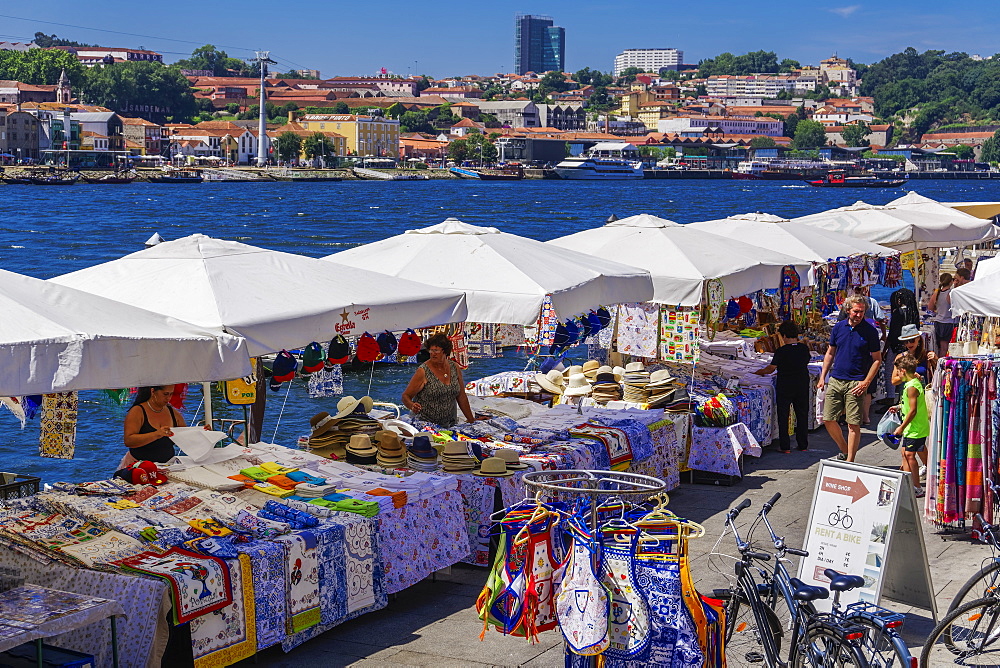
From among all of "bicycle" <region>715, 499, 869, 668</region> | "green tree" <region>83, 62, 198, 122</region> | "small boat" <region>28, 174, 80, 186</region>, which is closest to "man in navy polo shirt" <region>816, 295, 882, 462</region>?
"bicycle" <region>715, 499, 869, 668</region>

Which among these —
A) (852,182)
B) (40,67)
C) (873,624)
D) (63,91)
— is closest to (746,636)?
(873,624)

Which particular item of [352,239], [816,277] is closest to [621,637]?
[816,277]

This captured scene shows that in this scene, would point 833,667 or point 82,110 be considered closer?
point 833,667

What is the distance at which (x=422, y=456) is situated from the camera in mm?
6426

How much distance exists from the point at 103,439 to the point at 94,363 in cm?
1272

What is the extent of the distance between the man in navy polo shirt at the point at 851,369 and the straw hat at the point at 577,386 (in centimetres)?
172

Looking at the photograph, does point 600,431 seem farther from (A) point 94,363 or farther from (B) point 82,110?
(B) point 82,110

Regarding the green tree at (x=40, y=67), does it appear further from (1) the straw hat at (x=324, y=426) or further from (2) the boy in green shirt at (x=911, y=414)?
(2) the boy in green shirt at (x=911, y=414)

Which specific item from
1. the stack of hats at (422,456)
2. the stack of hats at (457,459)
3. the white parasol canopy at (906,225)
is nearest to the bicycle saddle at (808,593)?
the stack of hats at (457,459)

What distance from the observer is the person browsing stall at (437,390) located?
7285mm

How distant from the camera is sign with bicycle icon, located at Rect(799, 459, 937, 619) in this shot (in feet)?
16.4

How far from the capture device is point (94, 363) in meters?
4.35

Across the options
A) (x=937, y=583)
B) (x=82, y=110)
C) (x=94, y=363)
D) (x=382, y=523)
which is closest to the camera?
(x=94, y=363)

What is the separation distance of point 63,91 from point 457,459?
575ft
